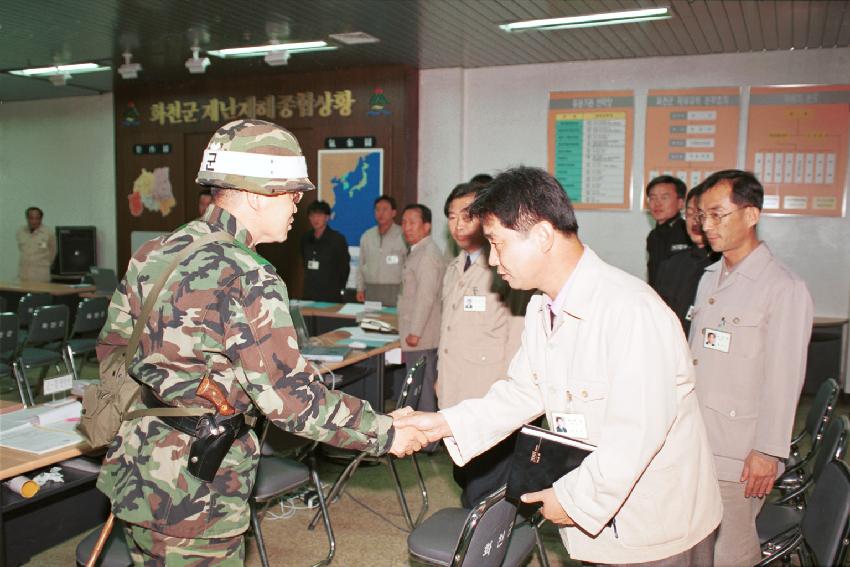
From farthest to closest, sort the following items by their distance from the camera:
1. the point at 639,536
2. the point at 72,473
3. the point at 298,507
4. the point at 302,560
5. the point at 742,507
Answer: the point at 298,507 → the point at 302,560 → the point at 72,473 → the point at 742,507 → the point at 639,536

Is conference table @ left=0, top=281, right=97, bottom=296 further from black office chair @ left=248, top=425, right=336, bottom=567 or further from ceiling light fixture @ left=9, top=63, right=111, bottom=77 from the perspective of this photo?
black office chair @ left=248, top=425, right=336, bottom=567

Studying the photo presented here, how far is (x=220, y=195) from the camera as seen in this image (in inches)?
73.3

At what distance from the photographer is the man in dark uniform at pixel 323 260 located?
23.6 feet

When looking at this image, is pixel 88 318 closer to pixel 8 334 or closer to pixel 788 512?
pixel 8 334

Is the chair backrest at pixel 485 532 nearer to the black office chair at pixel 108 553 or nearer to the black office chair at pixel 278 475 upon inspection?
the black office chair at pixel 108 553

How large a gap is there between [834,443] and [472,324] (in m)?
1.60

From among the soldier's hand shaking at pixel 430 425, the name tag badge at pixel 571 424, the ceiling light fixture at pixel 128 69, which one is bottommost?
the soldier's hand shaking at pixel 430 425

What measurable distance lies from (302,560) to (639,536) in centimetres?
232

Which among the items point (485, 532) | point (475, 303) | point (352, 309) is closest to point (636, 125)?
point (352, 309)

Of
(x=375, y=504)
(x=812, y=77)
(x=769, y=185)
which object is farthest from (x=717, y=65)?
(x=375, y=504)

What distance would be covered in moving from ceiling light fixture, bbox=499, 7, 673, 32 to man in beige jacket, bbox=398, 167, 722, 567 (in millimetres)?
4241

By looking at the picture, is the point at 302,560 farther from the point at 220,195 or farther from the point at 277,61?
the point at 277,61

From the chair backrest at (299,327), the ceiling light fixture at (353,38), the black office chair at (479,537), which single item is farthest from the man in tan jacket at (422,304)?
the ceiling light fixture at (353,38)

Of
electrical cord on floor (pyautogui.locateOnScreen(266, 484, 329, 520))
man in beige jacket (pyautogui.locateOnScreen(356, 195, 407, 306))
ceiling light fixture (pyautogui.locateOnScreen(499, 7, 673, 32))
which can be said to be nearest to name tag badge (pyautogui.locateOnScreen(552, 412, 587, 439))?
electrical cord on floor (pyautogui.locateOnScreen(266, 484, 329, 520))
